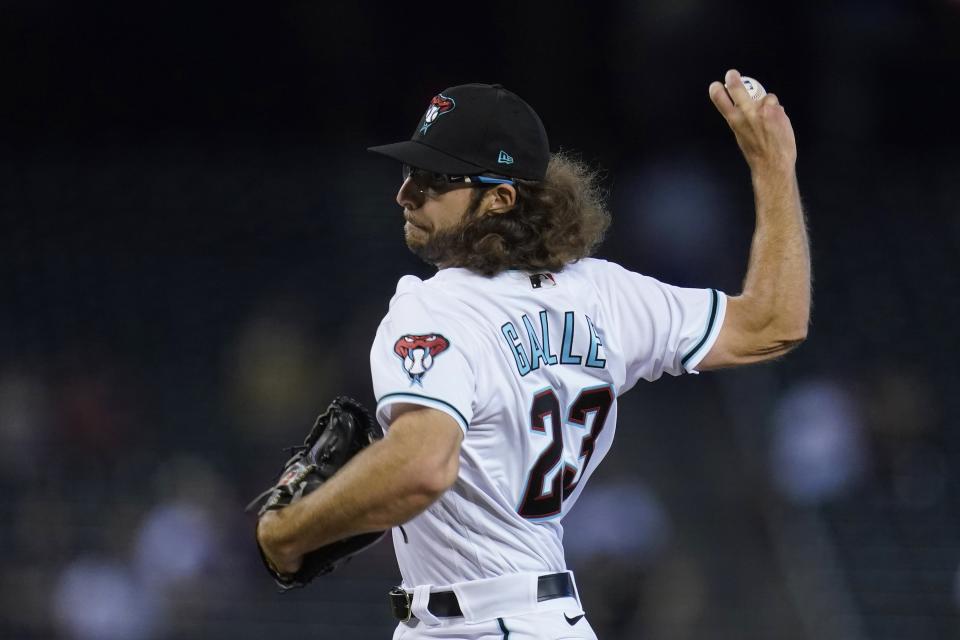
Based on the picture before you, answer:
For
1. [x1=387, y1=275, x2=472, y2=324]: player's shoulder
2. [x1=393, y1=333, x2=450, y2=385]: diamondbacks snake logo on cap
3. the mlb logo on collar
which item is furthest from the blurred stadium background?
[x1=393, y1=333, x2=450, y2=385]: diamondbacks snake logo on cap

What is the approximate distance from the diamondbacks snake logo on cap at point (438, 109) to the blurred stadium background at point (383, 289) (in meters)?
5.97

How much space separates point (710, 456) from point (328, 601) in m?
3.23

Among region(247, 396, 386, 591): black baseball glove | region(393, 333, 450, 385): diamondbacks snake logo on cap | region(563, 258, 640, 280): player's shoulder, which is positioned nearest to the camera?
region(393, 333, 450, 385): diamondbacks snake logo on cap

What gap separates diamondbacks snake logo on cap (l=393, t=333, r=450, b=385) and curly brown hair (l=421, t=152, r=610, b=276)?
0.28 metres

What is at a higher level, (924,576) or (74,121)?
(74,121)

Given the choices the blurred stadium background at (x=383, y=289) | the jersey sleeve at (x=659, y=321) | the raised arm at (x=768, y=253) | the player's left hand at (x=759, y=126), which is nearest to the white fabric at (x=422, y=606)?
the jersey sleeve at (x=659, y=321)

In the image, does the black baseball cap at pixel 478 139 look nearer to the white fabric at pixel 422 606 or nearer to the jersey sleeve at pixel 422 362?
the jersey sleeve at pixel 422 362

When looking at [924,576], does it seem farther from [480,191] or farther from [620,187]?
[480,191]

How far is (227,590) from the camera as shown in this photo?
8.70 m

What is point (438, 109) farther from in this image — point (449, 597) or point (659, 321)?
point (449, 597)

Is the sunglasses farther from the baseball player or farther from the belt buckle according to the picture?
the belt buckle

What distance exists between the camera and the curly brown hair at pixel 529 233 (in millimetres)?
2533

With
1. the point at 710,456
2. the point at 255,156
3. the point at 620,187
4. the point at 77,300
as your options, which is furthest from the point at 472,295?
the point at 255,156

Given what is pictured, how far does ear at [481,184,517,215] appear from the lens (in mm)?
2590
